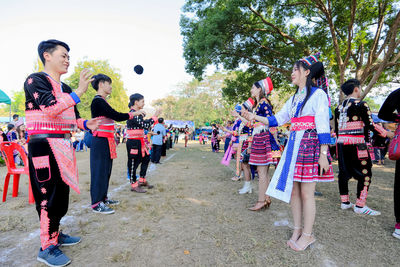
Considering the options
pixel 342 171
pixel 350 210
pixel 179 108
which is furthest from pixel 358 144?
pixel 179 108

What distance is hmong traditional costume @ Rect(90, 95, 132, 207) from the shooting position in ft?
11.1

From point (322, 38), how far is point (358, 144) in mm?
10306

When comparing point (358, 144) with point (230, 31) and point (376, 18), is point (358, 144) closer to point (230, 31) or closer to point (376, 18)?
point (230, 31)

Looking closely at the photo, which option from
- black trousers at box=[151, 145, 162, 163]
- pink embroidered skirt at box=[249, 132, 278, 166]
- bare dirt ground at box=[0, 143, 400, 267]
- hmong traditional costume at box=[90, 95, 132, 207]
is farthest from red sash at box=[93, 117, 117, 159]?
black trousers at box=[151, 145, 162, 163]

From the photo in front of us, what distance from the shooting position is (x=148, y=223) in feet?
10.0

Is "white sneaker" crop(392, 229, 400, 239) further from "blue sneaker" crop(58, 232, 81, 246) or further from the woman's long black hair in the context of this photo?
"blue sneaker" crop(58, 232, 81, 246)

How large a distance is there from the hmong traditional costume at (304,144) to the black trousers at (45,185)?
2297 mm

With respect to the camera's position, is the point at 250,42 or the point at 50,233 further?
the point at 250,42

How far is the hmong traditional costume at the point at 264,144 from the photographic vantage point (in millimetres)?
3564

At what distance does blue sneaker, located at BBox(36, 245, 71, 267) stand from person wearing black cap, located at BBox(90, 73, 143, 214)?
4.13 ft

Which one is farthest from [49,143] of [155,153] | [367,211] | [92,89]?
[92,89]

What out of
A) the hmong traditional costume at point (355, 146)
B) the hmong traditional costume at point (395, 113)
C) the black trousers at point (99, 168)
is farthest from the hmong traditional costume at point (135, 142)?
the hmong traditional costume at point (395, 113)

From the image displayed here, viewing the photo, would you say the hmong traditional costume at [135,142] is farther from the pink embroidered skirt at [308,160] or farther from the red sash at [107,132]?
the pink embroidered skirt at [308,160]

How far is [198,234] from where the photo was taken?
2.73m
